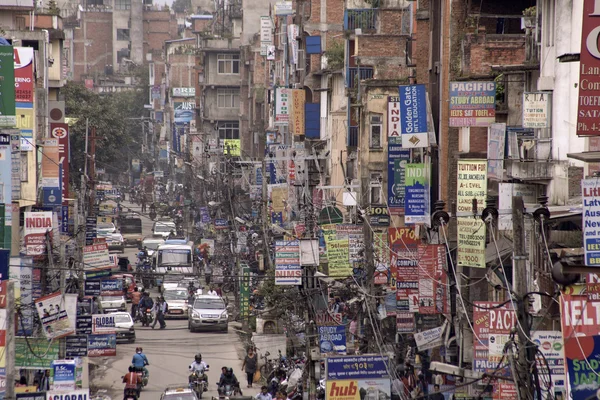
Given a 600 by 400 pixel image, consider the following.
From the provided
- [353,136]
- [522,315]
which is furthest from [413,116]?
[353,136]

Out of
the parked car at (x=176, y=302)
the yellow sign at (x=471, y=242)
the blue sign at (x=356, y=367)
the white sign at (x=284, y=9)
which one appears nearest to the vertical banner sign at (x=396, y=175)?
the yellow sign at (x=471, y=242)

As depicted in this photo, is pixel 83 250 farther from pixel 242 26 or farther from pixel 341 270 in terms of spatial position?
pixel 242 26

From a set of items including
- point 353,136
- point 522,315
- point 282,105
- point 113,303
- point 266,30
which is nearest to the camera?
point 522,315

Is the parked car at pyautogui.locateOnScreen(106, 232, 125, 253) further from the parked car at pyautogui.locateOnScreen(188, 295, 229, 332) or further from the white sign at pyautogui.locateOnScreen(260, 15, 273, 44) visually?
the parked car at pyautogui.locateOnScreen(188, 295, 229, 332)

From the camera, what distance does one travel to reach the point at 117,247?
7375 cm

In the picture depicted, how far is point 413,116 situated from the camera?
105ft

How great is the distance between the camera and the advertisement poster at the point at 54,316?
29609 mm

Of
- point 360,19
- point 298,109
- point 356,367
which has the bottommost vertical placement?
point 356,367

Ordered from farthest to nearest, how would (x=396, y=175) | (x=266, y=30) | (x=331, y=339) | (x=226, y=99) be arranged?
(x=226, y=99), (x=266, y=30), (x=396, y=175), (x=331, y=339)

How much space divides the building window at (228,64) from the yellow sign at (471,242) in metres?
79.7

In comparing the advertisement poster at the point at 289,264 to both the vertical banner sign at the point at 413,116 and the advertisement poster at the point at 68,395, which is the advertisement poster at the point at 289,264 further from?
the advertisement poster at the point at 68,395

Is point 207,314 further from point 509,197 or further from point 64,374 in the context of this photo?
point 509,197

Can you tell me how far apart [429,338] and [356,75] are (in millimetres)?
22246

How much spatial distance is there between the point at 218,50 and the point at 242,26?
10.7 ft
